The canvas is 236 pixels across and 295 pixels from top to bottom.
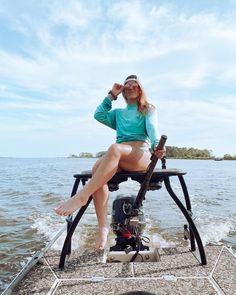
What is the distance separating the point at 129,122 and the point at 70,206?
4.01ft

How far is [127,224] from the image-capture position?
132 inches

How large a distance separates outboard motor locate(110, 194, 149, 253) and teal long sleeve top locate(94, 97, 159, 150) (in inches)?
26.1

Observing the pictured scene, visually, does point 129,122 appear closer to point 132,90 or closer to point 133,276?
point 132,90

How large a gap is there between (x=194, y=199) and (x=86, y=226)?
16.8 ft

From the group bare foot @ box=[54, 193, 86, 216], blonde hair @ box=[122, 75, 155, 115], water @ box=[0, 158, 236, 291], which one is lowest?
water @ box=[0, 158, 236, 291]

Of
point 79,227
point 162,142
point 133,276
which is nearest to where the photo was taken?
point 133,276

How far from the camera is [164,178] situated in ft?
11.2

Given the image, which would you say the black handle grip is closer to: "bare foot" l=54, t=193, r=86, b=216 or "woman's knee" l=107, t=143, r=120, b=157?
"woman's knee" l=107, t=143, r=120, b=157

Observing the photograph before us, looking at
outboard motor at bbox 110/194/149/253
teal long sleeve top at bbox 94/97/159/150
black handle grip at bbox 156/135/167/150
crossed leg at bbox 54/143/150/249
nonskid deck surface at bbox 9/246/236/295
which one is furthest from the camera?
teal long sleeve top at bbox 94/97/159/150

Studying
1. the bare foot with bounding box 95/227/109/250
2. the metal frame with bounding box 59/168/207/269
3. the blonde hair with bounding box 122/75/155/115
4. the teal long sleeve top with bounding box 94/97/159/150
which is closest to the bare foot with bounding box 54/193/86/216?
the metal frame with bounding box 59/168/207/269

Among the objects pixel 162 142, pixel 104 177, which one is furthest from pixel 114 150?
pixel 162 142

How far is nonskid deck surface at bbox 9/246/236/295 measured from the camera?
106 inches

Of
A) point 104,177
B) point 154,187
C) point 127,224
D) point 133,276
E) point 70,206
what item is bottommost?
point 133,276

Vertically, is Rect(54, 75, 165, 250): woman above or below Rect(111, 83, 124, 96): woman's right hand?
below
